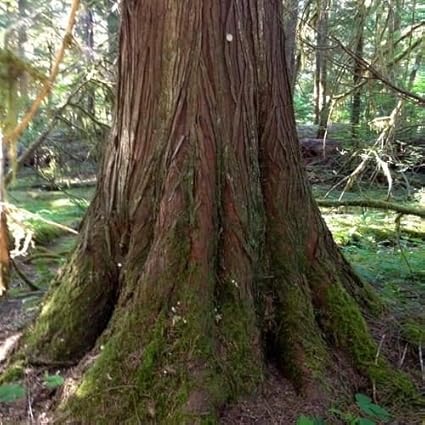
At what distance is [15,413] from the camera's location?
285 centimetres

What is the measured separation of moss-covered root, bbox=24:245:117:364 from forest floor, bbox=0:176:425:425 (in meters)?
0.14

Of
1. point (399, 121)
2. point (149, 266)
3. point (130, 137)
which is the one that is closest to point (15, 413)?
point (149, 266)

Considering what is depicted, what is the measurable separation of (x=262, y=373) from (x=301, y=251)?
30.9 inches

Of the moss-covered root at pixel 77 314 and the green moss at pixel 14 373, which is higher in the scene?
the moss-covered root at pixel 77 314

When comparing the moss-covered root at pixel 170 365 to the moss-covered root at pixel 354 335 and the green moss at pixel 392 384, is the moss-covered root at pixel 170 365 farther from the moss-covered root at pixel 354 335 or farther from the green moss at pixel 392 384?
the green moss at pixel 392 384

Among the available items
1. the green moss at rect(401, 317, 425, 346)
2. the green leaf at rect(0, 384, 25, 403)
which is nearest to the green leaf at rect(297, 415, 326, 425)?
the green moss at rect(401, 317, 425, 346)

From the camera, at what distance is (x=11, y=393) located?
9.47ft

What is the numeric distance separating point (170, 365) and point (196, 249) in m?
0.61

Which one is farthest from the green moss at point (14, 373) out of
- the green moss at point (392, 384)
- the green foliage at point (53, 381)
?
the green moss at point (392, 384)

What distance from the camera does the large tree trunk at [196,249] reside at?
9.12 ft

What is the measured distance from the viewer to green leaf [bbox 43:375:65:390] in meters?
2.91

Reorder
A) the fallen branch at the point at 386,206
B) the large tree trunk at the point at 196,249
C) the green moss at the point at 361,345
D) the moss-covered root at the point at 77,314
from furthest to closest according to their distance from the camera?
1. the fallen branch at the point at 386,206
2. the moss-covered root at the point at 77,314
3. the green moss at the point at 361,345
4. the large tree trunk at the point at 196,249

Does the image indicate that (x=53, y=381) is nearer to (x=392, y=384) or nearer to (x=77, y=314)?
(x=77, y=314)

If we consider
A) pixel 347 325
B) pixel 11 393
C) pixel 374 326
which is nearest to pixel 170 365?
pixel 11 393
